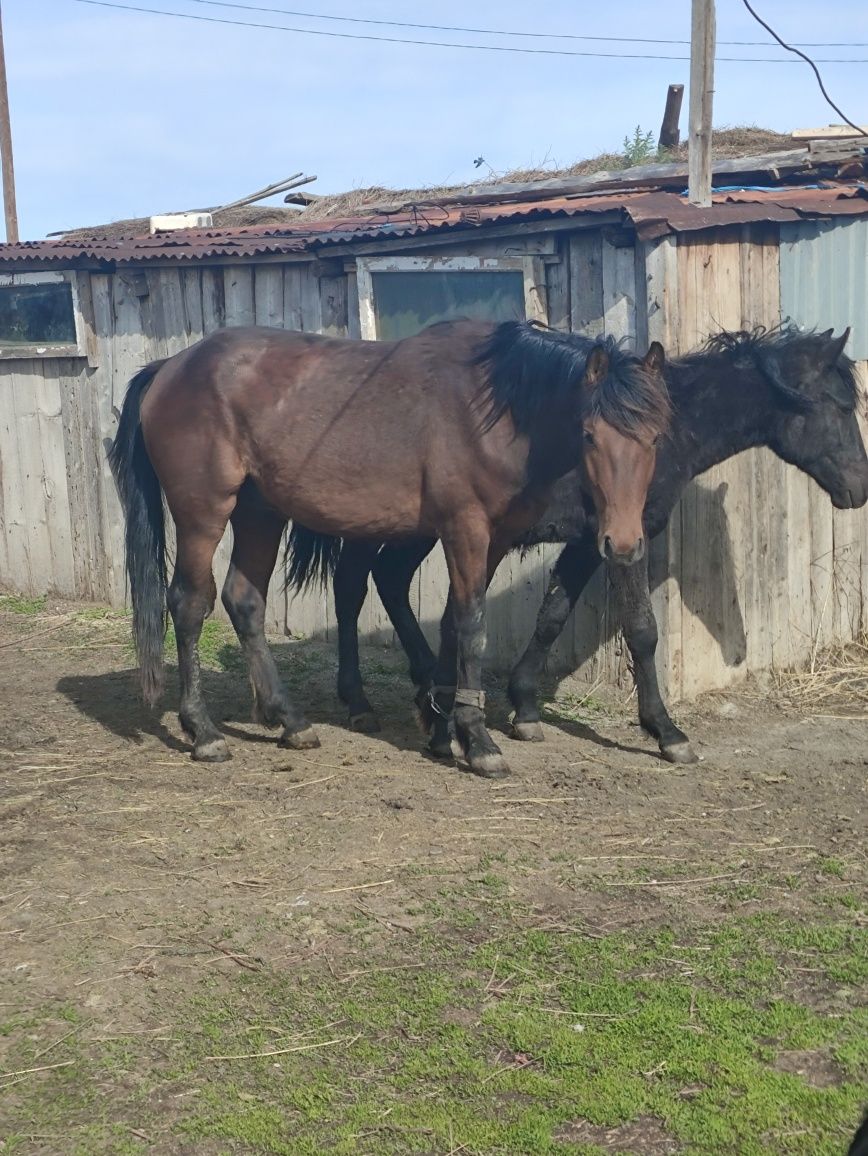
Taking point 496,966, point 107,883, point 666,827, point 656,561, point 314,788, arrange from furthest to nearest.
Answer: point 656,561, point 314,788, point 666,827, point 107,883, point 496,966

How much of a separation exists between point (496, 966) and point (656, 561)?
3591mm

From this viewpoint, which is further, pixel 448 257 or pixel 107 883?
pixel 448 257

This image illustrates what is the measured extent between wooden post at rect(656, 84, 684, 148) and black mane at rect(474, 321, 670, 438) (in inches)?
365

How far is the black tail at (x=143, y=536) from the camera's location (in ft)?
23.5

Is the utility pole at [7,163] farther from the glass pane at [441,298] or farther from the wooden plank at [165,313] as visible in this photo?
the glass pane at [441,298]

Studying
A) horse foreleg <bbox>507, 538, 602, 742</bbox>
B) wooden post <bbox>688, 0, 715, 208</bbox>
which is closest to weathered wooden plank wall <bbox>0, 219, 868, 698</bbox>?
wooden post <bbox>688, 0, 715, 208</bbox>

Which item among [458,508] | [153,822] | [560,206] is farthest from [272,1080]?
[560,206]

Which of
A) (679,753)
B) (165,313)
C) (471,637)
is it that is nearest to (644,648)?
(679,753)

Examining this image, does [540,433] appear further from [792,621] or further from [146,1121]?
[146,1121]

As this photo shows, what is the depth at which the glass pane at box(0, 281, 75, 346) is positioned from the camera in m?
11.0

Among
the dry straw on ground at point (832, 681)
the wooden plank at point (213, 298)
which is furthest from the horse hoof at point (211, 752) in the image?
the wooden plank at point (213, 298)

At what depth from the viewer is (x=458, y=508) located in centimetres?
662

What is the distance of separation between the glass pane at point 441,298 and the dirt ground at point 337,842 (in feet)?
7.77

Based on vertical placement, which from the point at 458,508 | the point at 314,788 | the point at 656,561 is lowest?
the point at 314,788
